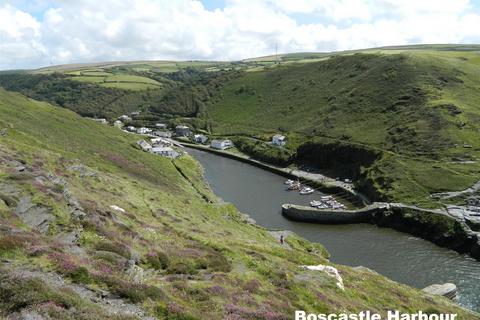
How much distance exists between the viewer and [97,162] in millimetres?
85125

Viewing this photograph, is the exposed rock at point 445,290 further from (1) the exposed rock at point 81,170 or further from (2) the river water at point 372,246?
(1) the exposed rock at point 81,170

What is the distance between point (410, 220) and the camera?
92.0 meters

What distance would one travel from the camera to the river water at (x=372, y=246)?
69212mm

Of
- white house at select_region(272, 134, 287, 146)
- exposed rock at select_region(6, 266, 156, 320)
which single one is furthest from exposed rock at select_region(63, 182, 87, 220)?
white house at select_region(272, 134, 287, 146)

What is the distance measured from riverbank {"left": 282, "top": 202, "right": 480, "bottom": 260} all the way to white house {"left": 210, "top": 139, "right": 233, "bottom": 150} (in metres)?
83.9

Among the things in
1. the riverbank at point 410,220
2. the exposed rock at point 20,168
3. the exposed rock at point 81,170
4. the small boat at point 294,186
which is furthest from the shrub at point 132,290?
the small boat at point 294,186

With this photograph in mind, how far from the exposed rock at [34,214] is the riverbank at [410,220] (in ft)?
239

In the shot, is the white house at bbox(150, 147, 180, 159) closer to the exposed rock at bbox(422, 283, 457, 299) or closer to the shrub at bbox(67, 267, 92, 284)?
the exposed rock at bbox(422, 283, 457, 299)

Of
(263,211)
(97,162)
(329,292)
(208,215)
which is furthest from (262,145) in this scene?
(329,292)

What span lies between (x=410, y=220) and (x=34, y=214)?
3184 inches

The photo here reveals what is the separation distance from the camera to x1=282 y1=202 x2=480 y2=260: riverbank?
80812 millimetres

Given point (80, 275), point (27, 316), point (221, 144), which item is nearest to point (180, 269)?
point (80, 275)

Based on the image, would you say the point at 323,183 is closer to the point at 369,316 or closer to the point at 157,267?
the point at 369,316

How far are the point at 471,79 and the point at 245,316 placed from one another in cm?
18666
